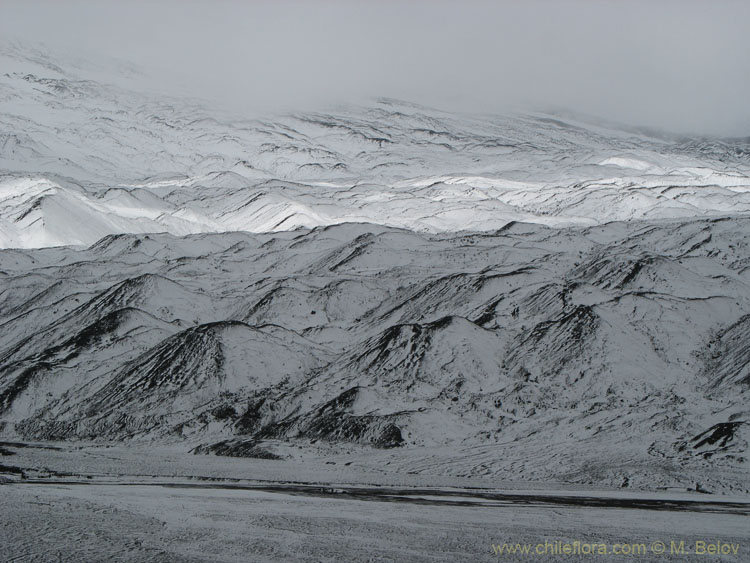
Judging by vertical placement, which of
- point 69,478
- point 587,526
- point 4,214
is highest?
point 587,526

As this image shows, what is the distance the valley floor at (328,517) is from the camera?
23516 millimetres

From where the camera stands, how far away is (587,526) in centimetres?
2656

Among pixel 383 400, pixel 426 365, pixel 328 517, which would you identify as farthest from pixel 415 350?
pixel 328 517

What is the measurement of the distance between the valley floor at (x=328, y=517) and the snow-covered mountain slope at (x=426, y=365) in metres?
5.50

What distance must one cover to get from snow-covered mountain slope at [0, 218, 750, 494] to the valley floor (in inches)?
216

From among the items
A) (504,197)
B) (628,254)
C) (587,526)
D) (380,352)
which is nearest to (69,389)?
(380,352)

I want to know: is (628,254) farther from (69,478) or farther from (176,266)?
(69,478)

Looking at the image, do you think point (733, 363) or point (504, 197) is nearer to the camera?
point (733, 363)

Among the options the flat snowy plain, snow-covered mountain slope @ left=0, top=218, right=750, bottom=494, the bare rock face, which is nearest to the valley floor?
the flat snowy plain

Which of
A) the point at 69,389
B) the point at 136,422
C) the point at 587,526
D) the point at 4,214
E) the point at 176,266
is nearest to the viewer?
the point at 587,526

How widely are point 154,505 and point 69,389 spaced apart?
84.5 feet

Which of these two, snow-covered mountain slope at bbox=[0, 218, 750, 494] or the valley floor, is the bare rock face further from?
the valley floor

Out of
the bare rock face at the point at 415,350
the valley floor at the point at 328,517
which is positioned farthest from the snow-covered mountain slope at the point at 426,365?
the valley floor at the point at 328,517

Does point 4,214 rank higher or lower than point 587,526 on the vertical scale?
lower
